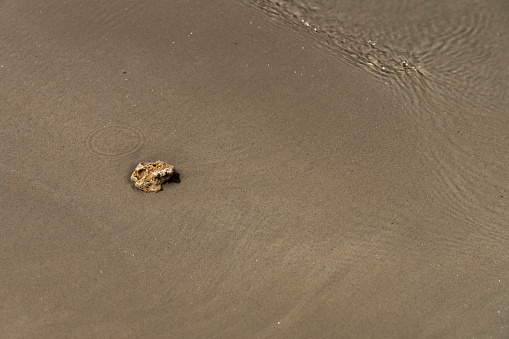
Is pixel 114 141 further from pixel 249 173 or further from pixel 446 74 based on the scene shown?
pixel 446 74

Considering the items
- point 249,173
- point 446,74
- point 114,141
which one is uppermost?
point 446,74

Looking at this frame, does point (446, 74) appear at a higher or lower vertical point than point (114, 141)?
higher

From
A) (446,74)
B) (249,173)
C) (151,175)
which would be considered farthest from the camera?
(446,74)

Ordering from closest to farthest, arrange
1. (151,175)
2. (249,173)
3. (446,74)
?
(151,175), (249,173), (446,74)

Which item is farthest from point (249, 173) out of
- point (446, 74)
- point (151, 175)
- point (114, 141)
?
point (446, 74)

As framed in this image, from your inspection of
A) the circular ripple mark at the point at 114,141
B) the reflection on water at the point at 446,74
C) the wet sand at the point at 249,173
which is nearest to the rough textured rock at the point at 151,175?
the wet sand at the point at 249,173

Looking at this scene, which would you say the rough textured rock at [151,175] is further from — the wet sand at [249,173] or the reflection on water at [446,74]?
the reflection on water at [446,74]

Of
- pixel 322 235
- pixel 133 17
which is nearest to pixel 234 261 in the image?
pixel 322 235

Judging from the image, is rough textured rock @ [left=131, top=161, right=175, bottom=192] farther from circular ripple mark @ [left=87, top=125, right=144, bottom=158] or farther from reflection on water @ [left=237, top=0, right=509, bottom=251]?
reflection on water @ [left=237, top=0, right=509, bottom=251]

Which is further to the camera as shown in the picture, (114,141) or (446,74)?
(446,74)

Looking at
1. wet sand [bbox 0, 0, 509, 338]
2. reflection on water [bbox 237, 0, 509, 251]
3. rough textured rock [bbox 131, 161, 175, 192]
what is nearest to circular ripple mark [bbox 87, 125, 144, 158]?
wet sand [bbox 0, 0, 509, 338]
